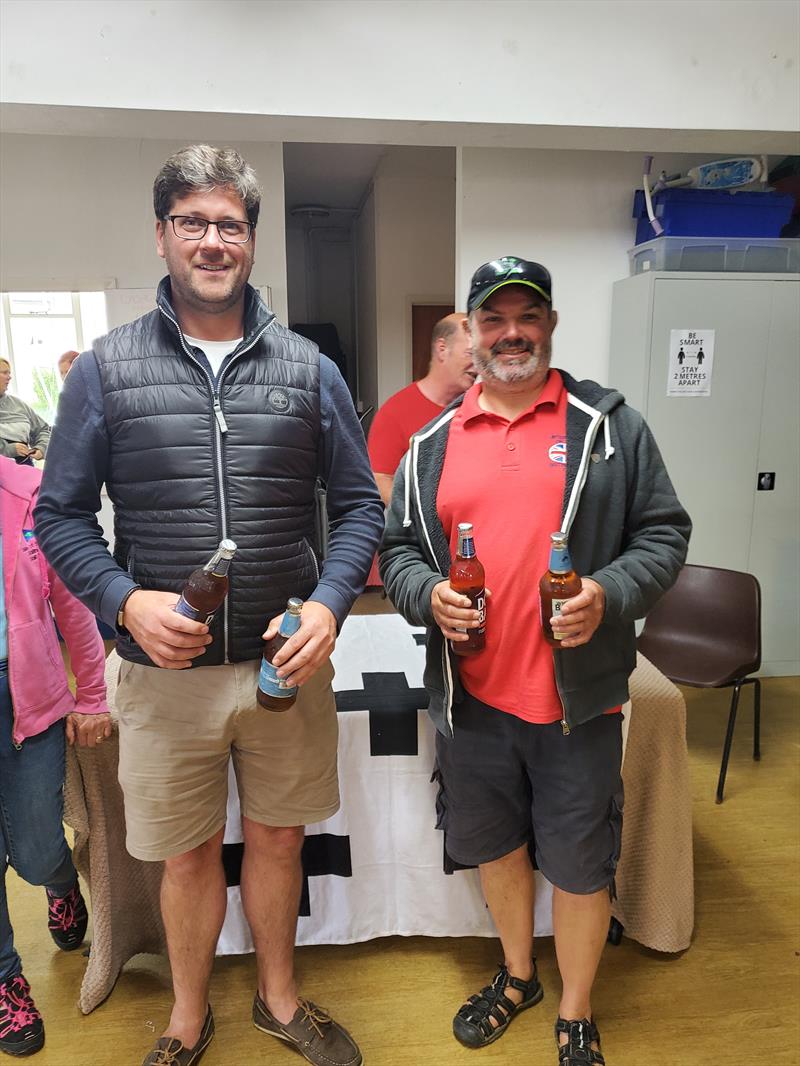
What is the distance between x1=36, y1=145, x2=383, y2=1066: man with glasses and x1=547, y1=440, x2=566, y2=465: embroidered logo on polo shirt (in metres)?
0.37

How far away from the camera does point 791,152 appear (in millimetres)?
3105

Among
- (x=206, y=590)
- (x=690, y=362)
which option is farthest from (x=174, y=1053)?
(x=690, y=362)

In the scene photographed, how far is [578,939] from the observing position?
1.47m

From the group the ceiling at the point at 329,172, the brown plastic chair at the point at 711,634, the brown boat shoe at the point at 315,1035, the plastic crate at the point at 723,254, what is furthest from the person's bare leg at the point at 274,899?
the ceiling at the point at 329,172

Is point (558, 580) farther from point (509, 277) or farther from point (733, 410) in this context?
point (733, 410)

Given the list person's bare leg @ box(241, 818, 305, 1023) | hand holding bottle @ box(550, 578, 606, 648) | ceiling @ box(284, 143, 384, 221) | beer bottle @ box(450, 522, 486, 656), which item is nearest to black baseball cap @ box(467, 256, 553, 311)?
beer bottle @ box(450, 522, 486, 656)

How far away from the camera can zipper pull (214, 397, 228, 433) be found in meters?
1.27

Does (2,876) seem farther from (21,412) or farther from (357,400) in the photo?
(357,400)

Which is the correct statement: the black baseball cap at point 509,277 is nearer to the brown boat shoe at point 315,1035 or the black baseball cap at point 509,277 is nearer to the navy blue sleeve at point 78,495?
the navy blue sleeve at point 78,495

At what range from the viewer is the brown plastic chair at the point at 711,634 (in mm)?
2559

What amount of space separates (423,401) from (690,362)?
1558 mm

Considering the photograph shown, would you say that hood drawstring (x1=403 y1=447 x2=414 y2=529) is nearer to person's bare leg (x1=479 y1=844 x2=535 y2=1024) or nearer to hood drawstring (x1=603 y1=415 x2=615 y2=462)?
hood drawstring (x1=603 y1=415 x2=615 y2=462)

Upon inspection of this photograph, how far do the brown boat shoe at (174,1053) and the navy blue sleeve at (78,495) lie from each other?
2.99ft

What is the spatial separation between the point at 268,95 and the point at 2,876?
249cm
